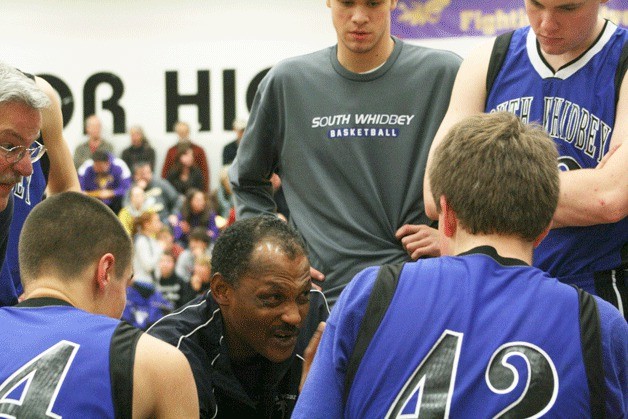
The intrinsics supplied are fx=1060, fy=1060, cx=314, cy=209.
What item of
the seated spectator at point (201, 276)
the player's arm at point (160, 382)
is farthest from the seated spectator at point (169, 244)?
the player's arm at point (160, 382)

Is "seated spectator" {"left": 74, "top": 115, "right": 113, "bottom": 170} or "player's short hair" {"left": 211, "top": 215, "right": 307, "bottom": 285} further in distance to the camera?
"seated spectator" {"left": 74, "top": 115, "right": 113, "bottom": 170}

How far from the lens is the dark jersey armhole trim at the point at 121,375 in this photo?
2725 mm

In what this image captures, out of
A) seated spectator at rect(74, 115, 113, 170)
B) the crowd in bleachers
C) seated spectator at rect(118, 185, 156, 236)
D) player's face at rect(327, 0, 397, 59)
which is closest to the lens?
player's face at rect(327, 0, 397, 59)

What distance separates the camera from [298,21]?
17078 mm

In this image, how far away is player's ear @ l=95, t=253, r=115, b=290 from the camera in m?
3.03

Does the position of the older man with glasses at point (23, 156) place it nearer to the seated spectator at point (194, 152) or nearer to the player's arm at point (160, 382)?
the player's arm at point (160, 382)

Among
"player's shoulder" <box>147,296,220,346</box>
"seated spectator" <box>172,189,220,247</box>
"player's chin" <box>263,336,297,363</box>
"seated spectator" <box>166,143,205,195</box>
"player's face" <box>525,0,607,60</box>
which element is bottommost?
"seated spectator" <box>172,189,220,247</box>

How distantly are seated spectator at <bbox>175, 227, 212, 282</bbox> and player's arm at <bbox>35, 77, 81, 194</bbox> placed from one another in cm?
996

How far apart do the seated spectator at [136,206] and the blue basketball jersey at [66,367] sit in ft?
40.3

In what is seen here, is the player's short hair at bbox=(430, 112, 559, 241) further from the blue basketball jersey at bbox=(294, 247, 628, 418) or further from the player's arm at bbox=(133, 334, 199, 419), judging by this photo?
the player's arm at bbox=(133, 334, 199, 419)

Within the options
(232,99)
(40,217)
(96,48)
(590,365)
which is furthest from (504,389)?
(96,48)

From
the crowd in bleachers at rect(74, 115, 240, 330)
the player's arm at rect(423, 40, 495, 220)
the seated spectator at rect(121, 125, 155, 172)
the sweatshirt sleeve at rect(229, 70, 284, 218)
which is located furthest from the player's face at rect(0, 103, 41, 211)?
the seated spectator at rect(121, 125, 155, 172)

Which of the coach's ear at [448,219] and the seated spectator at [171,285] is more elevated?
the coach's ear at [448,219]

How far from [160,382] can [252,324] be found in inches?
39.6
